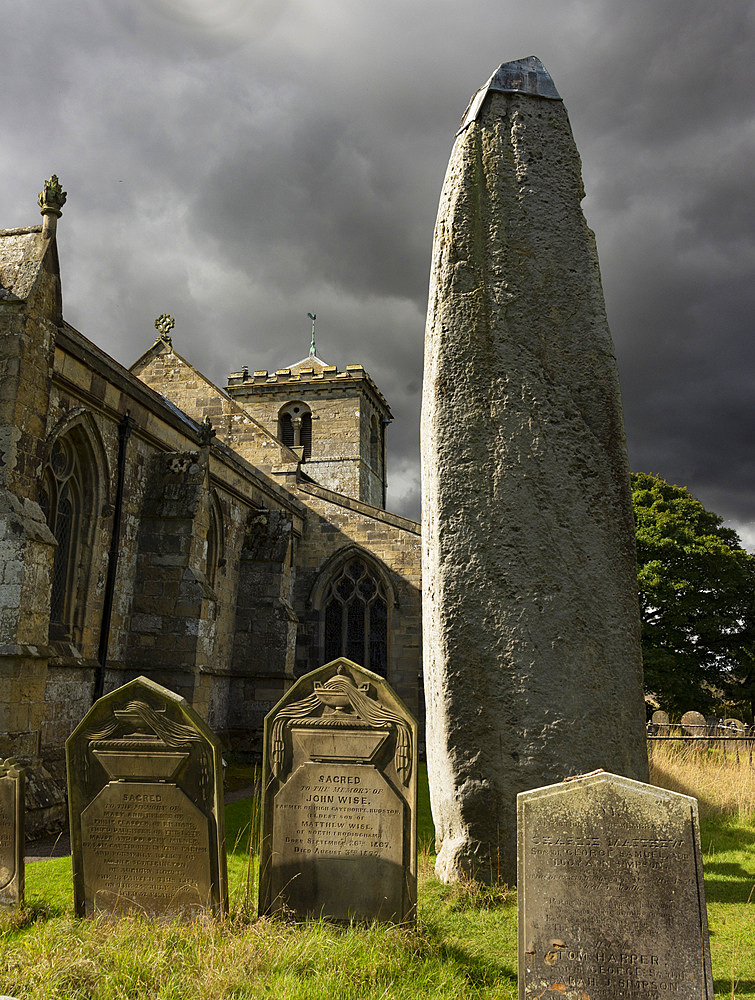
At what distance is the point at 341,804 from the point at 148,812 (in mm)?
1074

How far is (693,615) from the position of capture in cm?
2131

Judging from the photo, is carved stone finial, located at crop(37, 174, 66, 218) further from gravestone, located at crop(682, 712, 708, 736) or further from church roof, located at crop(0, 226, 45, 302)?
gravestone, located at crop(682, 712, 708, 736)

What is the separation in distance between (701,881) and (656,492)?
23.1 metres

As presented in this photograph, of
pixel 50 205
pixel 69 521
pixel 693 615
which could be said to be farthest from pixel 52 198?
pixel 693 615

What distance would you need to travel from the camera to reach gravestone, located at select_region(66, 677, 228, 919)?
153 inches

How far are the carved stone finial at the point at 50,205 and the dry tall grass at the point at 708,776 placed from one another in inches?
367

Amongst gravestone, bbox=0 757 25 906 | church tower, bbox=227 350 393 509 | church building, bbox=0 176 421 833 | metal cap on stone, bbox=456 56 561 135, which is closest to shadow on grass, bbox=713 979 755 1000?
gravestone, bbox=0 757 25 906

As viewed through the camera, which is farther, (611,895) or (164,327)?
(164,327)

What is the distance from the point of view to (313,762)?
4043mm

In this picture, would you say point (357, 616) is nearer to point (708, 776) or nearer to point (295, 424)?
point (708, 776)

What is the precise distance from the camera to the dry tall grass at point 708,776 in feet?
23.6

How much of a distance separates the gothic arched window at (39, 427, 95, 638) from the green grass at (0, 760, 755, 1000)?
6.30 meters

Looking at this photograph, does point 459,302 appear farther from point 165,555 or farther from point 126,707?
point 165,555

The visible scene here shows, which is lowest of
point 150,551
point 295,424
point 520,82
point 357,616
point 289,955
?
point 289,955
